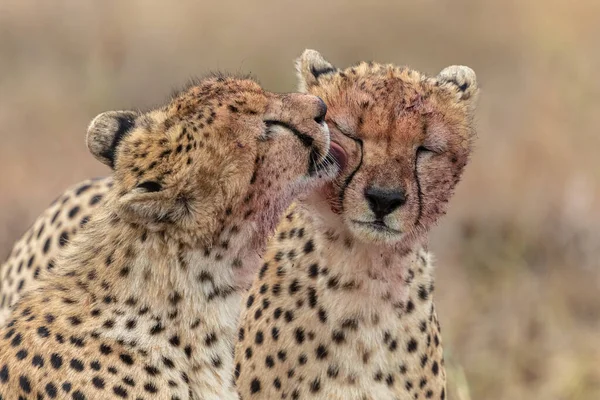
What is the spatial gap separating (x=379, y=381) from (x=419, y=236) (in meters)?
0.47

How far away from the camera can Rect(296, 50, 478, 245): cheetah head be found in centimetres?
353

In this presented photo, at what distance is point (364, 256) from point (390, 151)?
1.26 feet

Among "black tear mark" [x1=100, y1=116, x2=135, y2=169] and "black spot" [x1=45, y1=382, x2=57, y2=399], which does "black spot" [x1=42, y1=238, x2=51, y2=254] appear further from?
"black spot" [x1=45, y1=382, x2=57, y2=399]

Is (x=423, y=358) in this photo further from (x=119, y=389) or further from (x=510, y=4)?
(x=510, y=4)

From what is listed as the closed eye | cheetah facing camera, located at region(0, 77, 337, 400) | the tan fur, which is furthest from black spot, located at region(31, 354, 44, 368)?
the closed eye

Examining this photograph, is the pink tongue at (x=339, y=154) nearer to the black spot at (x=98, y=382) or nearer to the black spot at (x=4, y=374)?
the black spot at (x=98, y=382)

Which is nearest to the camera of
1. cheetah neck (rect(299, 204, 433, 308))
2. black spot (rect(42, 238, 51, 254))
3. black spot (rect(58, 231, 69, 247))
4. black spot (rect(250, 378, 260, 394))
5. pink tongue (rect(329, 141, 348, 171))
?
pink tongue (rect(329, 141, 348, 171))

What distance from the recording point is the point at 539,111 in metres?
7.99

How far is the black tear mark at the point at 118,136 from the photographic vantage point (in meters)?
3.50

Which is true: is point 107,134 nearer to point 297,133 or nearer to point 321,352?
point 297,133

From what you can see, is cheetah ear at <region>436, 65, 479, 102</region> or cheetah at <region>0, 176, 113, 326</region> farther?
cheetah at <region>0, 176, 113, 326</region>

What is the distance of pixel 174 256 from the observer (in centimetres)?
333

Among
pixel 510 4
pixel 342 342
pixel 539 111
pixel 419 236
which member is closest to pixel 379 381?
pixel 342 342

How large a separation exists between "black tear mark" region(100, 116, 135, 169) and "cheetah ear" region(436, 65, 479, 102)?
100 centimetres
